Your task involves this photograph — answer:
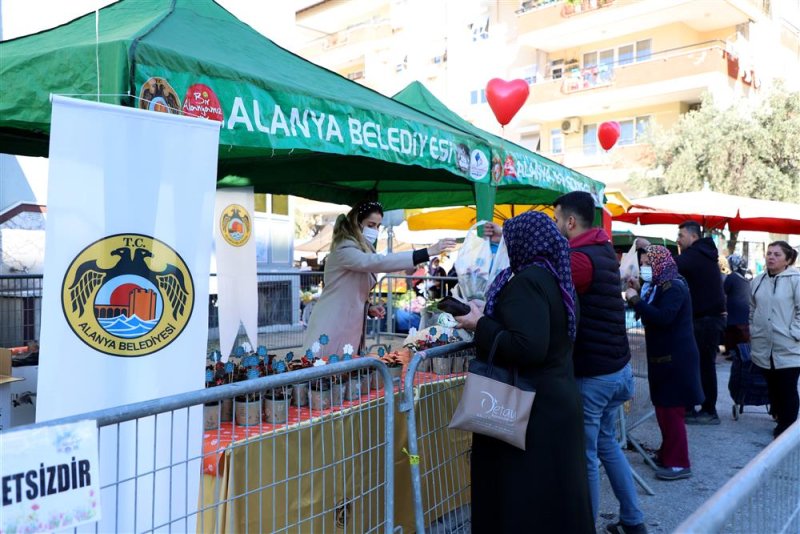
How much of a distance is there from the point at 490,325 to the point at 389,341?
6781 mm

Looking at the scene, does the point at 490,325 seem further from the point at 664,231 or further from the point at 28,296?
the point at 664,231

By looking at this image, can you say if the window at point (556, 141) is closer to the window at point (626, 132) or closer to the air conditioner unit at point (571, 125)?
the air conditioner unit at point (571, 125)

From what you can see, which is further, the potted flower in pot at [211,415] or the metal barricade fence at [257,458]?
the potted flower in pot at [211,415]

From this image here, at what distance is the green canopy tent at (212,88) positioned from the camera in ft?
8.11

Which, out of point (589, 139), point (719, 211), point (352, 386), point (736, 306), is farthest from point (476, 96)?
point (352, 386)

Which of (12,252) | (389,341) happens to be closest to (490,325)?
(389,341)

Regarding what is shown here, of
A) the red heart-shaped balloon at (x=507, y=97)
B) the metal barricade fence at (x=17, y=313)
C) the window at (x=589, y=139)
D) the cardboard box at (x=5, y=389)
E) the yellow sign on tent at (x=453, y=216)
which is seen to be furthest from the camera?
the window at (x=589, y=139)

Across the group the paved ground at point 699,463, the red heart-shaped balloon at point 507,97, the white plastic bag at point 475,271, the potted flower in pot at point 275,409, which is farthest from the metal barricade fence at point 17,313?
the paved ground at point 699,463

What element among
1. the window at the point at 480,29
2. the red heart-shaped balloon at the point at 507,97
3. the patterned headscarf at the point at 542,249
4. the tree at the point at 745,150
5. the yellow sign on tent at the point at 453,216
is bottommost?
the patterned headscarf at the point at 542,249

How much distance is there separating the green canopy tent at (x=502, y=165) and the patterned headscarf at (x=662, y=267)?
1.29m

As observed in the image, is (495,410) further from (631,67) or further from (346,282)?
(631,67)

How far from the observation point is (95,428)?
1647 millimetres

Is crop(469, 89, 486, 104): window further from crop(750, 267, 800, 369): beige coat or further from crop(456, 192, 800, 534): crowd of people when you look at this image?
crop(456, 192, 800, 534): crowd of people

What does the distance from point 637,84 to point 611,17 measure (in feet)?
9.49
